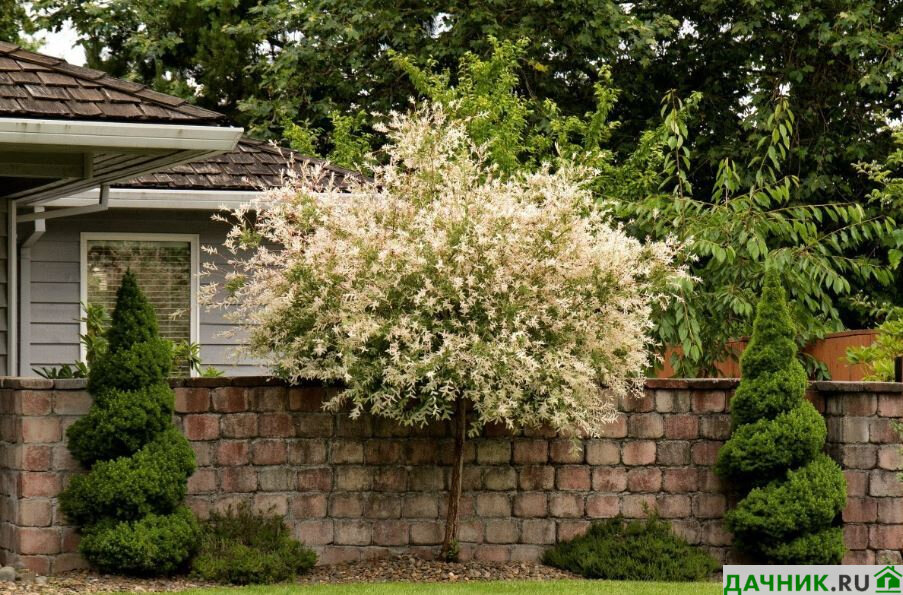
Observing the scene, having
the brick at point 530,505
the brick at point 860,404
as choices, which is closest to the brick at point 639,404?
the brick at point 530,505

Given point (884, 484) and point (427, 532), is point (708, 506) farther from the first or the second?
point (427, 532)

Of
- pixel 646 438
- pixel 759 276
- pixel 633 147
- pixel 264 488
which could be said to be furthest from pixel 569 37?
pixel 264 488

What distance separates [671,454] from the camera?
9.38 meters

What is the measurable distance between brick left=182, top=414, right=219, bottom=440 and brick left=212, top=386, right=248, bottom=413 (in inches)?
3.2

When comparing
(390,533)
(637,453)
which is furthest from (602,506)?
(390,533)

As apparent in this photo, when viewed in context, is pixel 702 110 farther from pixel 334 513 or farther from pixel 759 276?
pixel 334 513

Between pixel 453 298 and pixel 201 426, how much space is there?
202 centimetres

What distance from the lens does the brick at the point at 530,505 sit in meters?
9.16

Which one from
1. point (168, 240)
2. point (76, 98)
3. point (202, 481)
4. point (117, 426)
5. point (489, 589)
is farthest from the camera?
point (168, 240)

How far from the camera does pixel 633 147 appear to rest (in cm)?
1736

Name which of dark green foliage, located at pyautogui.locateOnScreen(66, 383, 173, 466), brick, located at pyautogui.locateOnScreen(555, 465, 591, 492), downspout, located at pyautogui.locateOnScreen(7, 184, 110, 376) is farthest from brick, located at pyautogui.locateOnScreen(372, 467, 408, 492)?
downspout, located at pyautogui.locateOnScreen(7, 184, 110, 376)

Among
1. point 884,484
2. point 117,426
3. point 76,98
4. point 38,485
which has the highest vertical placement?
point 76,98

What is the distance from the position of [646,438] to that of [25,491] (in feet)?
14.2

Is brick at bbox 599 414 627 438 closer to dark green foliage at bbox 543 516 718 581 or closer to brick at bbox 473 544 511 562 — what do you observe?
dark green foliage at bbox 543 516 718 581
